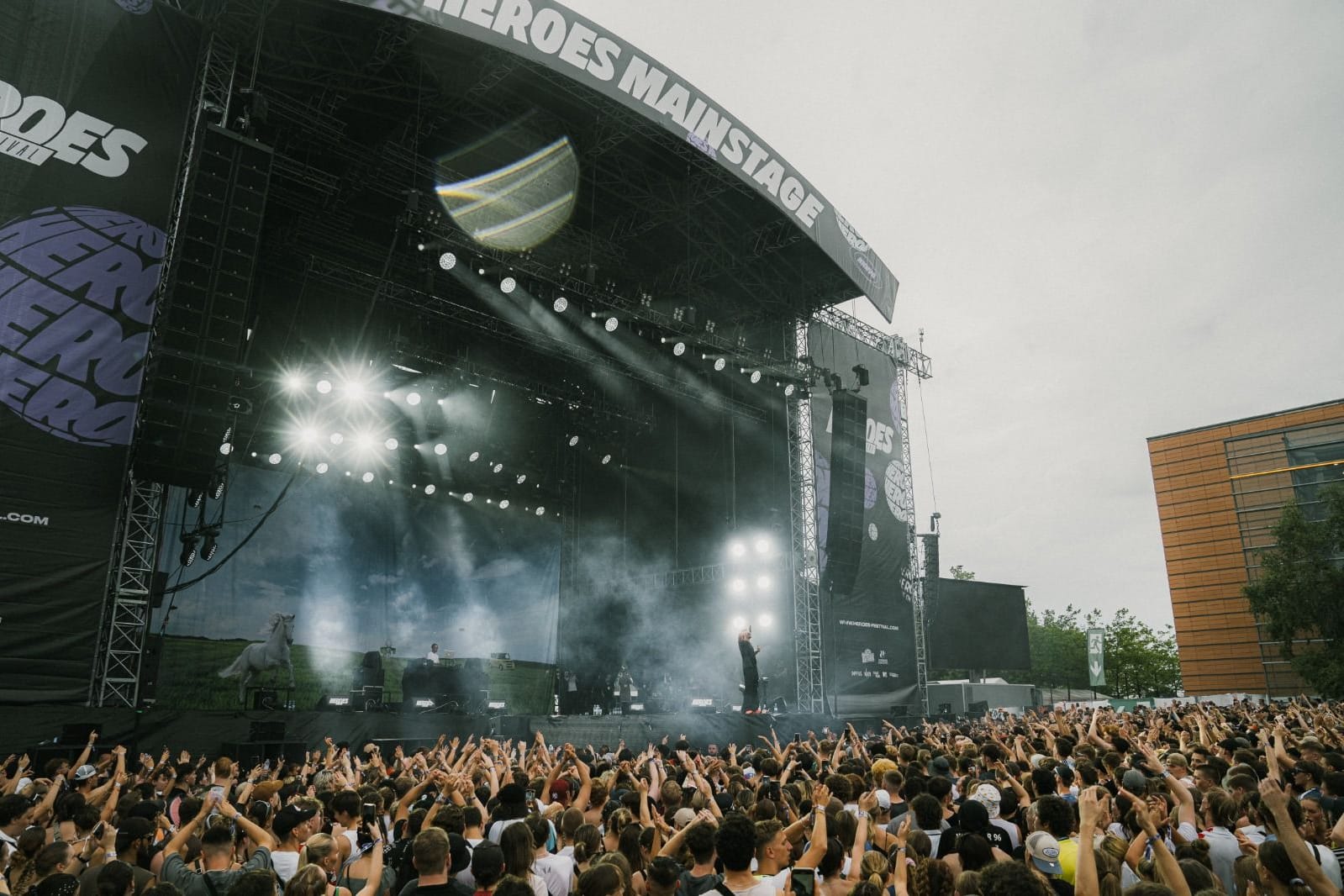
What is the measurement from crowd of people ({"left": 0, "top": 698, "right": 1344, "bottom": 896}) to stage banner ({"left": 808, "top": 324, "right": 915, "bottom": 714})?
12728 millimetres

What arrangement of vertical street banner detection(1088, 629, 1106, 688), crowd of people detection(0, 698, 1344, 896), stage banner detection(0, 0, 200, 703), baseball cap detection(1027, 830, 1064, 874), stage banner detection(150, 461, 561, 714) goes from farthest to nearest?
vertical street banner detection(1088, 629, 1106, 688)
stage banner detection(150, 461, 561, 714)
stage banner detection(0, 0, 200, 703)
baseball cap detection(1027, 830, 1064, 874)
crowd of people detection(0, 698, 1344, 896)

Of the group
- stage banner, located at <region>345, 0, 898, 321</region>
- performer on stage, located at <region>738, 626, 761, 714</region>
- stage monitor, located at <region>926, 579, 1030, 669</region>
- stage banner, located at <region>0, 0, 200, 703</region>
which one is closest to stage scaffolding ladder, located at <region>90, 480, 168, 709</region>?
stage banner, located at <region>0, 0, 200, 703</region>

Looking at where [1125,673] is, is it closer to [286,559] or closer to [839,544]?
[839,544]

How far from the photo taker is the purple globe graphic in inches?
402

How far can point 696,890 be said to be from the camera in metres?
3.47

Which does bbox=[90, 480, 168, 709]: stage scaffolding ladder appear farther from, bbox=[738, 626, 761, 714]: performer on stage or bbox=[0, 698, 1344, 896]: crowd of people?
bbox=[738, 626, 761, 714]: performer on stage

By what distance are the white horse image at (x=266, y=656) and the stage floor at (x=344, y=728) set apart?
13.8 ft

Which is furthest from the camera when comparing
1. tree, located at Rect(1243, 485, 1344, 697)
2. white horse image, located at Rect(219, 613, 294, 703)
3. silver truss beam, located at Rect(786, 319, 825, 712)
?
tree, located at Rect(1243, 485, 1344, 697)

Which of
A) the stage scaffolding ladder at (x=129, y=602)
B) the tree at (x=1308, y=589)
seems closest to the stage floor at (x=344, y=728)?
the stage scaffolding ladder at (x=129, y=602)

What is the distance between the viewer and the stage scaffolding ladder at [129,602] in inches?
405

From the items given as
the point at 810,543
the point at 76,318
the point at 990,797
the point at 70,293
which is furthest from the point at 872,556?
the point at 70,293

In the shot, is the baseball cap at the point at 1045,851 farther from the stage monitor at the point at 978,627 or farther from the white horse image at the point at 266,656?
the stage monitor at the point at 978,627

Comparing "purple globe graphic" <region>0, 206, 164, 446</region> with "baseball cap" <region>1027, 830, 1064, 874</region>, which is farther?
"purple globe graphic" <region>0, 206, 164, 446</region>

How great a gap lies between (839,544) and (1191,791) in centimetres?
1226
